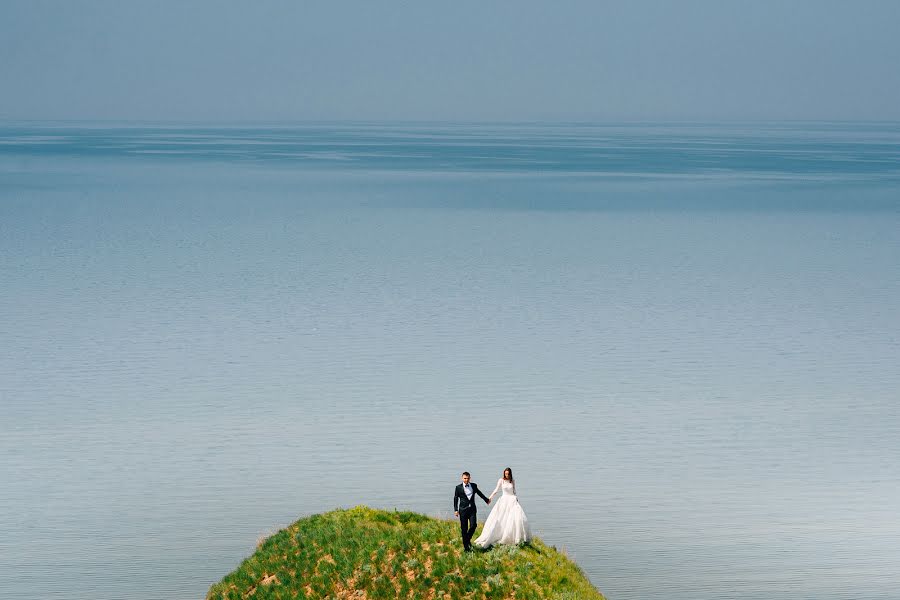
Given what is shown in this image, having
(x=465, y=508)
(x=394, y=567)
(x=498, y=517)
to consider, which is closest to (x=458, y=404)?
(x=394, y=567)

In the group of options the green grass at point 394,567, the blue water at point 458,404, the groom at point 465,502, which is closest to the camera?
the groom at point 465,502

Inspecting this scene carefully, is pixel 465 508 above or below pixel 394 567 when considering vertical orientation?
above

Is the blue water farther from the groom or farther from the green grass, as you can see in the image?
the groom

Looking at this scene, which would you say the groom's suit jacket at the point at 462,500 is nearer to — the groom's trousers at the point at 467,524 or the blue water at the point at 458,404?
the groom's trousers at the point at 467,524

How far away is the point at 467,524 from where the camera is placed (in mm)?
33531

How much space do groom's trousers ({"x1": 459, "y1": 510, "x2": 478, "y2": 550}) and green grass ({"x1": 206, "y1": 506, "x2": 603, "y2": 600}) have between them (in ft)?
1.27

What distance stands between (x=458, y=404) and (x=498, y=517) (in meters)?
30.4

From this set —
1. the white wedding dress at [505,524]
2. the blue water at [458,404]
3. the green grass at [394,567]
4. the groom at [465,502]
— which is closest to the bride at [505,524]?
the white wedding dress at [505,524]

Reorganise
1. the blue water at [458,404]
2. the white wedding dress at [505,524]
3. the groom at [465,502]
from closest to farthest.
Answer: the groom at [465,502], the white wedding dress at [505,524], the blue water at [458,404]

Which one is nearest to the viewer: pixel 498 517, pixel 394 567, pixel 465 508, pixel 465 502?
pixel 465 502

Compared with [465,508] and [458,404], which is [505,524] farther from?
[458,404]

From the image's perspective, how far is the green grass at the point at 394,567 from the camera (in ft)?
108

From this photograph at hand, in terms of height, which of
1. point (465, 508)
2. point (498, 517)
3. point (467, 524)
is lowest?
point (467, 524)

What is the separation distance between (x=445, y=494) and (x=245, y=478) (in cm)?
850
